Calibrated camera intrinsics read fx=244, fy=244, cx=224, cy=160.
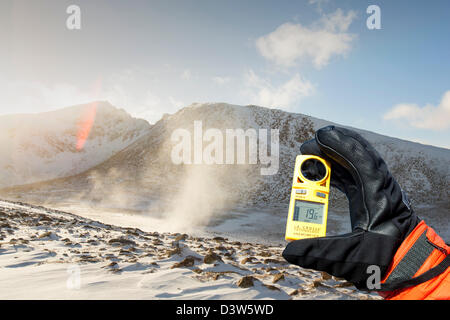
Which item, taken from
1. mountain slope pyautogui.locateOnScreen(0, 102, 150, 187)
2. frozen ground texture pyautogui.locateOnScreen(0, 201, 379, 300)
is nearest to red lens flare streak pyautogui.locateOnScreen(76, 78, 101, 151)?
mountain slope pyautogui.locateOnScreen(0, 102, 150, 187)

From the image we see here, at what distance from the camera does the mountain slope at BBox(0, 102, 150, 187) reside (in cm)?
4738

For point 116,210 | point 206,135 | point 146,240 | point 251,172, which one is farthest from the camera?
point 206,135

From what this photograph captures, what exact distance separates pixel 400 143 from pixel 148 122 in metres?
63.7

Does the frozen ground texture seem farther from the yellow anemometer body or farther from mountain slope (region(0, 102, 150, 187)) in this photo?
mountain slope (region(0, 102, 150, 187))

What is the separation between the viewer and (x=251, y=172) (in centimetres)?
3881

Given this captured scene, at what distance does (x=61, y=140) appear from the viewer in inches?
2303

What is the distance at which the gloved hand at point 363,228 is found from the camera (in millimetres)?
2609

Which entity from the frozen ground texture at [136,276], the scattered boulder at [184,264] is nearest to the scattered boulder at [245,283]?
the frozen ground texture at [136,276]

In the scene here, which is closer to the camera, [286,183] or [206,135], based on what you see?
[286,183]

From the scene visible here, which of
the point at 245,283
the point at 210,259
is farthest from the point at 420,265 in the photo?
the point at 210,259

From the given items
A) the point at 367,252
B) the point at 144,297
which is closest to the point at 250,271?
the point at 144,297

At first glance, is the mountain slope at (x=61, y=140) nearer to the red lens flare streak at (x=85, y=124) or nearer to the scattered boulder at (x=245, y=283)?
the red lens flare streak at (x=85, y=124)
